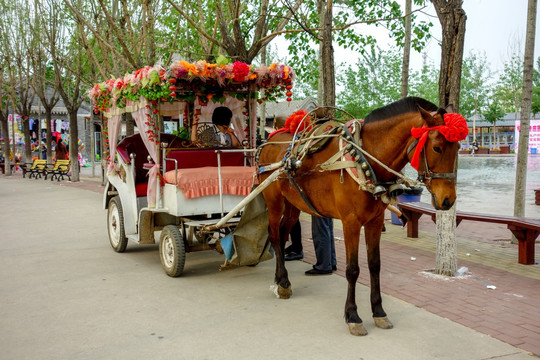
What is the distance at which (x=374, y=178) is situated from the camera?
452 centimetres

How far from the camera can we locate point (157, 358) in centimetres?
417

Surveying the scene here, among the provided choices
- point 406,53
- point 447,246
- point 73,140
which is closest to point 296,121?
point 447,246

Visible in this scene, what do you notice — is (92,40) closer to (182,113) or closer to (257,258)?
(182,113)

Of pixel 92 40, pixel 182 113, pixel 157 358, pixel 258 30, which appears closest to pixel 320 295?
pixel 157 358

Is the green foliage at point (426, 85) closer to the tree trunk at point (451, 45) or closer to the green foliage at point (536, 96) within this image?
the green foliage at point (536, 96)

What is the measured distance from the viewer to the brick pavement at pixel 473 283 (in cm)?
479

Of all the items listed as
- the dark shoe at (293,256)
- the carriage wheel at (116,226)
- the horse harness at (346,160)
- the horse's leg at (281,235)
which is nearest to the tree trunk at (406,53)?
the dark shoe at (293,256)

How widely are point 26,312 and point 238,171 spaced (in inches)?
120

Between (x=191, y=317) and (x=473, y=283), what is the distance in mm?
3383

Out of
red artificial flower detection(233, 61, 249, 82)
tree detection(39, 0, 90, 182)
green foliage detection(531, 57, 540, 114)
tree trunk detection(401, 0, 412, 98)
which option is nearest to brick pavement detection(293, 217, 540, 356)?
red artificial flower detection(233, 61, 249, 82)

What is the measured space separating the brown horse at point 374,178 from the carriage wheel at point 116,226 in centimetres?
328

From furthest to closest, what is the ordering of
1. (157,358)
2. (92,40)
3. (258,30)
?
(92,40) → (258,30) → (157,358)

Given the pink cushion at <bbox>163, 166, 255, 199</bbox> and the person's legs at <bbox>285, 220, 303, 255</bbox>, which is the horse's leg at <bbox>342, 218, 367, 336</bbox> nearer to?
the pink cushion at <bbox>163, 166, 255, 199</bbox>

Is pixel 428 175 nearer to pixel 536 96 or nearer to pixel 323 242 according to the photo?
pixel 323 242
